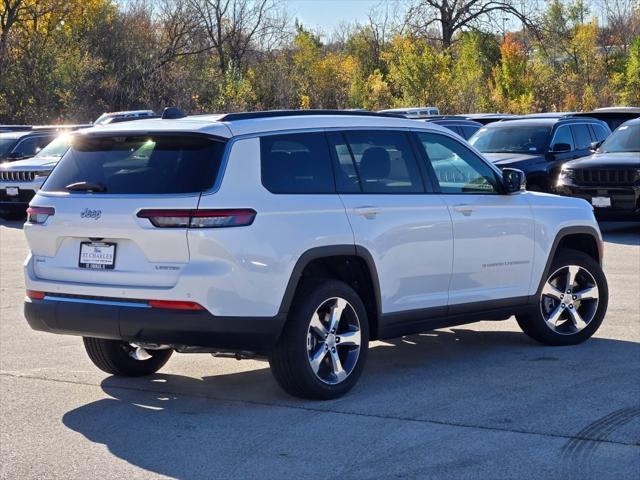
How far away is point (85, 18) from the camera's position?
4641cm

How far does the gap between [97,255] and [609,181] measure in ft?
37.9

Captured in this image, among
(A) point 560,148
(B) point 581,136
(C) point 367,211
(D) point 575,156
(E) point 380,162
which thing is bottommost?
(D) point 575,156

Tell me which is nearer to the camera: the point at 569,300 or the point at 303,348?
the point at 303,348

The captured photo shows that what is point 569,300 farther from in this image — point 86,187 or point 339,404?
point 86,187

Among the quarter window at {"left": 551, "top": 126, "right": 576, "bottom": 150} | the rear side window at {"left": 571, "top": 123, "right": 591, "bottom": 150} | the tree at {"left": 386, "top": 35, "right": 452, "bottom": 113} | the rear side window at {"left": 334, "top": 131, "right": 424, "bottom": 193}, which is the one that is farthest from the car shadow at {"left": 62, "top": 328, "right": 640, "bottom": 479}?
the tree at {"left": 386, "top": 35, "right": 452, "bottom": 113}

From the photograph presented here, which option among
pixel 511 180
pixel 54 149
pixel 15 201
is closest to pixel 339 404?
pixel 511 180

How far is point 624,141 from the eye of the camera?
712 inches

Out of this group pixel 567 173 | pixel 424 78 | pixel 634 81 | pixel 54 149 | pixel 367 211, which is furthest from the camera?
pixel 634 81

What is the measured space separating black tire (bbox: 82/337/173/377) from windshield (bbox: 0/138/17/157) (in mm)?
16618

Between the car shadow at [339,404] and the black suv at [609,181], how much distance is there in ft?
26.8

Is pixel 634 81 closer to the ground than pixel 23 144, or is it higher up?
higher up

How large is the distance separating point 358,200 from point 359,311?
718 millimetres

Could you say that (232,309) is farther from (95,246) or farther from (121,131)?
(121,131)

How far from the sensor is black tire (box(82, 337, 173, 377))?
7840 millimetres
